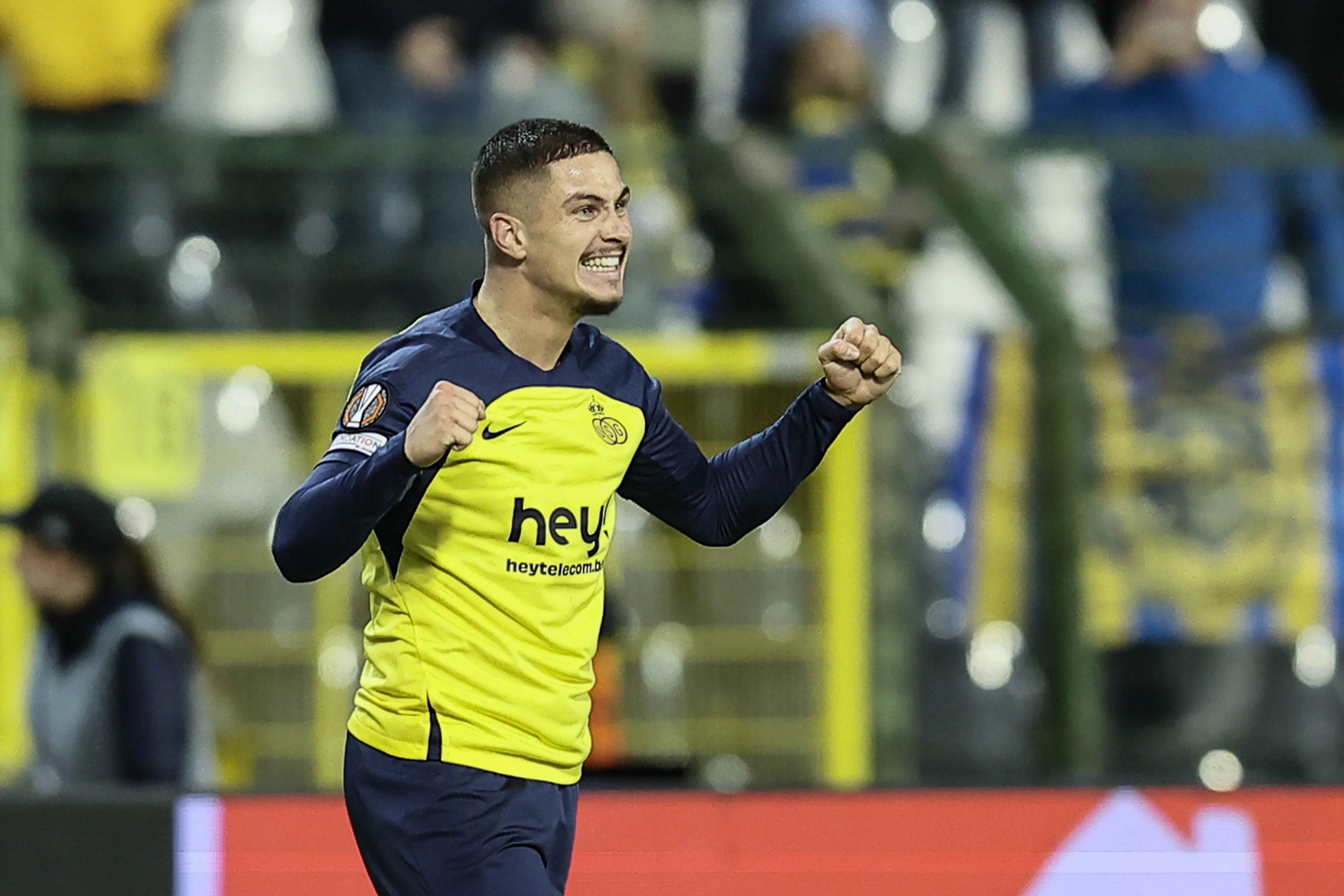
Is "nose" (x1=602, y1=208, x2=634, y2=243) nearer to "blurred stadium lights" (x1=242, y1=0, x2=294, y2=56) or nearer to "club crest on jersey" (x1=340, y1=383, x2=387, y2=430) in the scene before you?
"club crest on jersey" (x1=340, y1=383, x2=387, y2=430)

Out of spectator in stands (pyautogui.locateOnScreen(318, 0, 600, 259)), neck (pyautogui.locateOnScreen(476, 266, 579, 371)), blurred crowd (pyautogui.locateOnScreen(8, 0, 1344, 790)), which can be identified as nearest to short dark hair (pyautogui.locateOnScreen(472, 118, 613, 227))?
neck (pyautogui.locateOnScreen(476, 266, 579, 371))

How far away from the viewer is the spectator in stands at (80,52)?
25.5 feet

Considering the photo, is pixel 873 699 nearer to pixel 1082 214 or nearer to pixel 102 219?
pixel 1082 214

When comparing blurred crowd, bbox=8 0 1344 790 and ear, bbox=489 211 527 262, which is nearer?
ear, bbox=489 211 527 262

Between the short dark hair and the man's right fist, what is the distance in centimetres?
43

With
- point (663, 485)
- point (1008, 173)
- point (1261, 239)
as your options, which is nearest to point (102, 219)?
point (1008, 173)

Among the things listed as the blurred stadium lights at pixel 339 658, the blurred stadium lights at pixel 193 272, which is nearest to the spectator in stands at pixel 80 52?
the blurred stadium lights at pixel 193 272

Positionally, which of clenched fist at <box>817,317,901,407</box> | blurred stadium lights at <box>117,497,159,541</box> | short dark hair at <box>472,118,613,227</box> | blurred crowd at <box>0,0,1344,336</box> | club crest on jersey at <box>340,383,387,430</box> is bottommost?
blurred stadium lights at <box>117,497,159,541</box>

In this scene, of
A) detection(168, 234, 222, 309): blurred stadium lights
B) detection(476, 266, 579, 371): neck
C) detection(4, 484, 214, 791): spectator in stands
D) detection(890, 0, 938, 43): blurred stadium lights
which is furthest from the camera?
detection(890, 0, 938, 43): blurred stadium lights

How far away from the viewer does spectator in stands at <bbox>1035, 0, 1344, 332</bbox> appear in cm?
749

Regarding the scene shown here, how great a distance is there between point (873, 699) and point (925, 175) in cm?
167

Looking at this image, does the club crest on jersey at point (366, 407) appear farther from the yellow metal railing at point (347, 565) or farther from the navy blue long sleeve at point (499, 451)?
the yellow metal railing at point (347, 565)

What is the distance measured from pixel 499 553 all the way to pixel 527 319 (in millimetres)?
374

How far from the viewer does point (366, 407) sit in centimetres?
350
